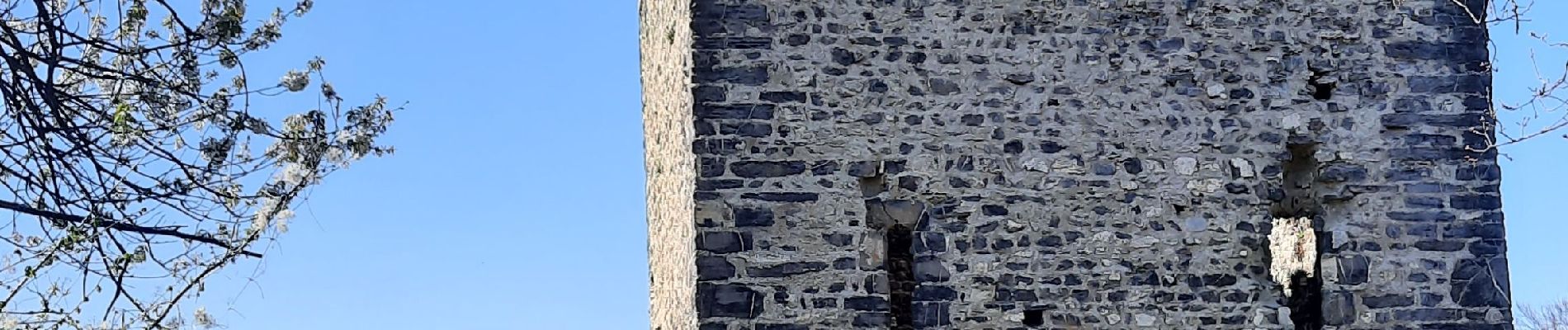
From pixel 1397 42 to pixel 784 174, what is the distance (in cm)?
260

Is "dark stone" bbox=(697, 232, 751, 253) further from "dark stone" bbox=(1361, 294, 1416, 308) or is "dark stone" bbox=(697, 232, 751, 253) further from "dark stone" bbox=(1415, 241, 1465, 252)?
"dark stone" bbox=(1415, 241, 1465, 252)

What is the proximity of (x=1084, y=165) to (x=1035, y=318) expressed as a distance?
2.08 ft

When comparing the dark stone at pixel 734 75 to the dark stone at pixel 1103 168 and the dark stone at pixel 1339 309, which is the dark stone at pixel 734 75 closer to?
the dark stone at pixel 1103 168

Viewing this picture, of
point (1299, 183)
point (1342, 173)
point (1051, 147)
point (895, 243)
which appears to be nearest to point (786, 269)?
point (895, 243)

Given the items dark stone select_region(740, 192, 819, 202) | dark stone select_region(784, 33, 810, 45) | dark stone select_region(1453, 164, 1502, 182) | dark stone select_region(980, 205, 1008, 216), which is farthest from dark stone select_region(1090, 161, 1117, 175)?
dark stone select_region(1453, 164, 1502, 182)

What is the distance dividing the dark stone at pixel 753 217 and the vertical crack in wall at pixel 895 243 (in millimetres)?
379

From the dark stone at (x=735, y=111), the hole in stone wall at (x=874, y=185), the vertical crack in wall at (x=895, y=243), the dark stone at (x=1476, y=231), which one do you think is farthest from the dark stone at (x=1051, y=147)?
the dark stone at (x=1476, y=231)

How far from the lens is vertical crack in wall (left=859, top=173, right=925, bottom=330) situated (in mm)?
7250

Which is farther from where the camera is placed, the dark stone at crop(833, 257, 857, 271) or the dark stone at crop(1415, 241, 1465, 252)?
the dark stone at crop(1415, 241, 1465, 252)

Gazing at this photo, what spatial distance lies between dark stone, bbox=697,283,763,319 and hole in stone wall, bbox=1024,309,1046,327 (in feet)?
3.41

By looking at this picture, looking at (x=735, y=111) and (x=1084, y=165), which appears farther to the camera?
(x=1084, y=165)

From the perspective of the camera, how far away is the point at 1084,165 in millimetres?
7395

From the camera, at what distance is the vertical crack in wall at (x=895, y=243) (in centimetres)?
725

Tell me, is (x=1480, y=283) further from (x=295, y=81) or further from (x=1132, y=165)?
(x=295, y=81)
